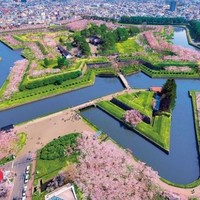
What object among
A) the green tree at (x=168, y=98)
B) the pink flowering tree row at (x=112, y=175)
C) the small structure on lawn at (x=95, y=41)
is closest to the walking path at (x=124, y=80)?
the green tree at (x=168, y=98)

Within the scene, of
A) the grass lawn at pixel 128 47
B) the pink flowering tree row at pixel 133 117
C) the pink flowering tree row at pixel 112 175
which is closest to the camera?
the pink flowering tree row at pixel 112 175

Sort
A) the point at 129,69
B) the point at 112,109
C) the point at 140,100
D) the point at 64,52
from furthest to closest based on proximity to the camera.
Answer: the point at 64,52
the point at 129,69
the point at 140,100
the point at 112,109

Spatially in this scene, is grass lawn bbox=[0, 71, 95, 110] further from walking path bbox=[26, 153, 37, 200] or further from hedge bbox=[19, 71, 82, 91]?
walking path bbox=[26, 153, 37, 200]

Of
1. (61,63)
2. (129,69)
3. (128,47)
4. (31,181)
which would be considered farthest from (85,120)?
(128,47)

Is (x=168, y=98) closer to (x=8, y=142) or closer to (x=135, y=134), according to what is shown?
(x=135, y=134)

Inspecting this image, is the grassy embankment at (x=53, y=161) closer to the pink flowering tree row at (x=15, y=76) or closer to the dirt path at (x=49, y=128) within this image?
the dirt path at (x=49, y=128)

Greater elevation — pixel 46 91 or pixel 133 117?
pixel 133 117
